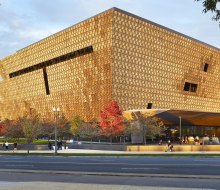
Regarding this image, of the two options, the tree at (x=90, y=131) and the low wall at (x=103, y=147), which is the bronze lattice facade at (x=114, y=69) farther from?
the low wall at (x=103, y=147)

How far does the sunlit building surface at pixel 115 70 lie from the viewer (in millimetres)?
85875

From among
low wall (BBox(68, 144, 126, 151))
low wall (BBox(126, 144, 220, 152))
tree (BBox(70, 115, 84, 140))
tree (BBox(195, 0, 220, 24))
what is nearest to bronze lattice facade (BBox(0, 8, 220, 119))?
tree (BBox(70, 115, 84, 140))

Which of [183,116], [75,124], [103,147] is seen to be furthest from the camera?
[75,124]

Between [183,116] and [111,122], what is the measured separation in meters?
15.2

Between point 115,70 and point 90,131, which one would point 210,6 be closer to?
point 90,131

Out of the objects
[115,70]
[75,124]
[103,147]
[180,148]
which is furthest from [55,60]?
[180,148]

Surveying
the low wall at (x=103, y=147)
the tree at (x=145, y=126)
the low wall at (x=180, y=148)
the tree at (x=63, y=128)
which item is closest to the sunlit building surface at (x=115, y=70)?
the tree at (x=63, y=128)

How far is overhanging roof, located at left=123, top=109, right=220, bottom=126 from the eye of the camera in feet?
222

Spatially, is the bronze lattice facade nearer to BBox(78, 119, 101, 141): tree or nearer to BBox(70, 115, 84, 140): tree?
BBox(70, 115, 84, 140): tree

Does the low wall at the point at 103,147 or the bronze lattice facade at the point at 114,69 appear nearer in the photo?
the low wall at the point at 103,147

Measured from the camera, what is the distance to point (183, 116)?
7394 cm

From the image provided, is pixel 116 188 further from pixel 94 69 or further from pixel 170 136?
pixel 94 69

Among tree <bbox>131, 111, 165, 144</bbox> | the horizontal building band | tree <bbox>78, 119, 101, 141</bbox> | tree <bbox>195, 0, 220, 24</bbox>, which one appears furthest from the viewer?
the horizontal building band

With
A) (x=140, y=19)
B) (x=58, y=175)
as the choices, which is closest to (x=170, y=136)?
(x=140, y=19)
